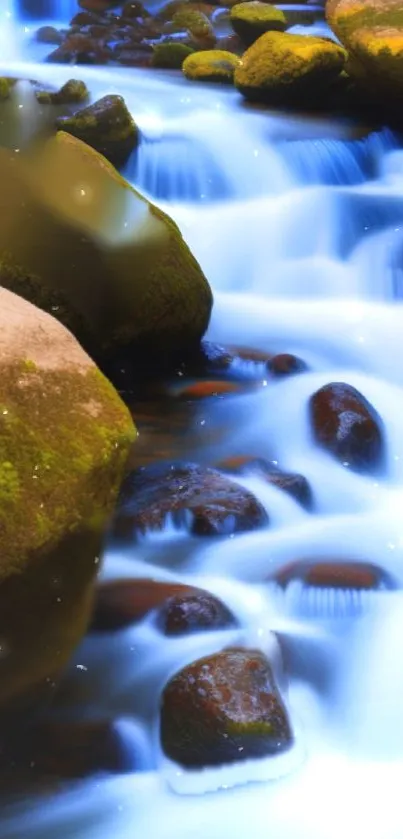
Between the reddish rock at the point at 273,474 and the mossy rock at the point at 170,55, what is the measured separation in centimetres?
738

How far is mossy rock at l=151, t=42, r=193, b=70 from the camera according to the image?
10.3 meters

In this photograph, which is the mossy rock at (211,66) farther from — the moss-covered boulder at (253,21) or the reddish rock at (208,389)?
the reddish rock at (208,389)

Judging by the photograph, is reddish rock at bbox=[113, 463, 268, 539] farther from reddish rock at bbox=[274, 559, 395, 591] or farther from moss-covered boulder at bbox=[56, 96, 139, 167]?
moss-covered boulder at bbox=[56, 96, 139, 167]

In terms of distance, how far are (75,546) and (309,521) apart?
4.44ft

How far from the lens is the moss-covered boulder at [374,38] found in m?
7.63

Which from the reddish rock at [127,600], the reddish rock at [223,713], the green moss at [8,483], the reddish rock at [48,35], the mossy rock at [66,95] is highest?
the green moss at [8,483]

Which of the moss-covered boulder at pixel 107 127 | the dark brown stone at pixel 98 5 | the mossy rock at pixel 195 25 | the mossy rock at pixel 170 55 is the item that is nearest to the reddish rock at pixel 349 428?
the moss-covered boulder at pixel 107 127

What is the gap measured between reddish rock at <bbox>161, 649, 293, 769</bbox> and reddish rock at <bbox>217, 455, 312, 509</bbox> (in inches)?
49.0

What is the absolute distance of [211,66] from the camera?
952 cm

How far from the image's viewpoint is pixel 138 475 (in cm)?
379

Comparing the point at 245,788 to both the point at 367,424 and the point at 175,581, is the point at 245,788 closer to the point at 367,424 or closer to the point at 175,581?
the point at 175,581

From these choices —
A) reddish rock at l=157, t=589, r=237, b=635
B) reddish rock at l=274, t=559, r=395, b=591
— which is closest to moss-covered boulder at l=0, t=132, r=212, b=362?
reddish rock at l=274, t=559, r=395, b=591

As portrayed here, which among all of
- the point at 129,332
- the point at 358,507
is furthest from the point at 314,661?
the point at 129,332

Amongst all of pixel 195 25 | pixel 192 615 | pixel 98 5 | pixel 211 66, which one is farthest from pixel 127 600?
pixel 98 5
